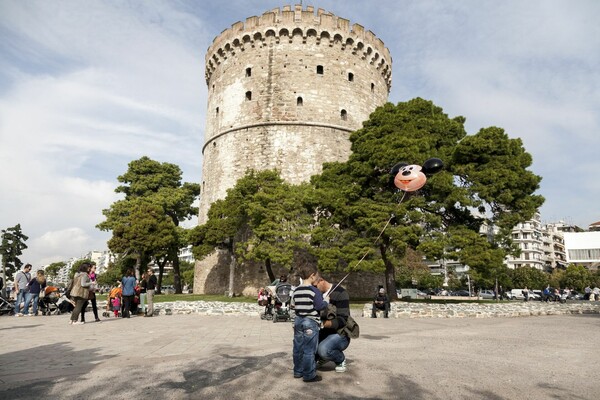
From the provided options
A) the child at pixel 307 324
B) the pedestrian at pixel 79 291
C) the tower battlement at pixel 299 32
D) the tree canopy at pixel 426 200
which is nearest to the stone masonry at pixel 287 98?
the tower battlement at pixel 299 32

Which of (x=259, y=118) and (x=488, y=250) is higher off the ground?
(x=259, y=118)

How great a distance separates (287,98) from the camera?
26875 millimetres

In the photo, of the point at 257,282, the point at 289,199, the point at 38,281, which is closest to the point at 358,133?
the point at 289,199

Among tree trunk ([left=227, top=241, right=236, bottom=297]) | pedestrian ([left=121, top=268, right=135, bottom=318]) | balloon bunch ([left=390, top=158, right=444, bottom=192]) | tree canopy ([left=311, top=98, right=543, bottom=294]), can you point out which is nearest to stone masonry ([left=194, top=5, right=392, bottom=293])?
tree trunk ([left=227, top=241, right=236, bottom=297])

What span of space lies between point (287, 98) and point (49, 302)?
18.1 meters

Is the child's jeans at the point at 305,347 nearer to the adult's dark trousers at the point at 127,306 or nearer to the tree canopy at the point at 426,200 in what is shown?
the adult's dark trousers at the point at 127,306

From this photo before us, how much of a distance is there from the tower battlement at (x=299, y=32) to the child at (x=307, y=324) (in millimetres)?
24894

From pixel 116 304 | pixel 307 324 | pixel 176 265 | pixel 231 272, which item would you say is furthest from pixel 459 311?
pixel 176 265

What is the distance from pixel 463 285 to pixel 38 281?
5917 cm

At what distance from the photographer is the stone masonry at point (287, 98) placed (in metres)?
26.6

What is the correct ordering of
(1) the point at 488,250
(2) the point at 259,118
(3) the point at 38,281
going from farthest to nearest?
(2) the point at 259,118 → (1) the point at 488,250 → (3) the point at 38,281

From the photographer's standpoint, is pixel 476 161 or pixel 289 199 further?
pixel 289 199

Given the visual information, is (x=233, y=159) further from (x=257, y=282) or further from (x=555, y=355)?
(x=555, y=355)

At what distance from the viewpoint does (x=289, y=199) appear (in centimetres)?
2169
